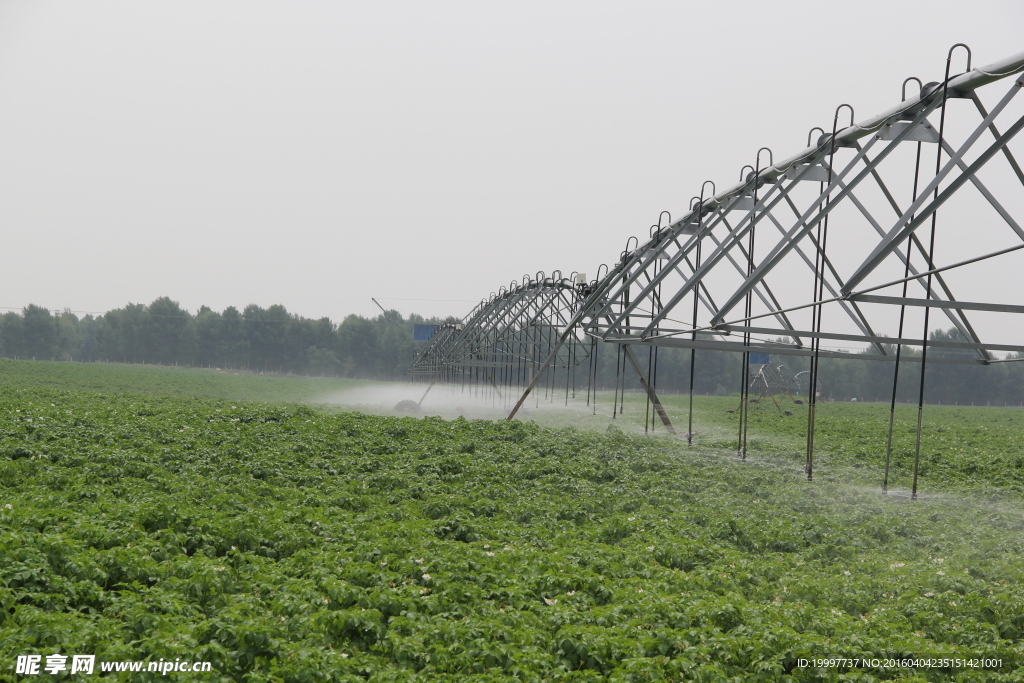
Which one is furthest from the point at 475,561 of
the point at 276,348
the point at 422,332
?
the point at 276,348

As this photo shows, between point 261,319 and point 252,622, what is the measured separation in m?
115

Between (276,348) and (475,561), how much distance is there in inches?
4140

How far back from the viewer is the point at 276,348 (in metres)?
108

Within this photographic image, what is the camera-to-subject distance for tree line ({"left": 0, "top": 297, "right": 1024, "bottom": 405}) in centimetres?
9394

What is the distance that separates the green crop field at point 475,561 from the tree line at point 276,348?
76406 millimetres

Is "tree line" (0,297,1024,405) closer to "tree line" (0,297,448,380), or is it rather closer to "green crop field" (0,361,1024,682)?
"tree line" (0,297,448,380)

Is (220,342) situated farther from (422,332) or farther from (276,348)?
(422,332)

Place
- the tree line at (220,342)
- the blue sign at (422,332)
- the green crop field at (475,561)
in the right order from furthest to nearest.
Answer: the tree line at (220,342) < the blue sign at (422,332) < the green crop field at (475,561)

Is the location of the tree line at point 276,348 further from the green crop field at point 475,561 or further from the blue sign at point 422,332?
the green crop field at point 475,561

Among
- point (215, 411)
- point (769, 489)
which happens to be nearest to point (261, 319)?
point (215, 411)

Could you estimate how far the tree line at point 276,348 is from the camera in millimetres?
93938

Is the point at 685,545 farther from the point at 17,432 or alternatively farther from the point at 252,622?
the point at 17,432

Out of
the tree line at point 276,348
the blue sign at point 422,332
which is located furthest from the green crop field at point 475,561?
the tree line at point 276,348

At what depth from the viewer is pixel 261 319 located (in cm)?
11425
